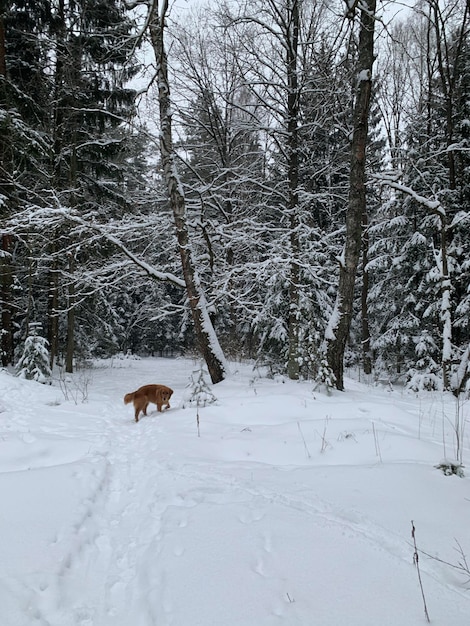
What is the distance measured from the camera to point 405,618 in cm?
150

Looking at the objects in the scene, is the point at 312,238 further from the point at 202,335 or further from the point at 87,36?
the point at 87,36

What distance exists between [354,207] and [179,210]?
3700 mm

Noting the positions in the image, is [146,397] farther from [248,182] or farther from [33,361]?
[248,182]

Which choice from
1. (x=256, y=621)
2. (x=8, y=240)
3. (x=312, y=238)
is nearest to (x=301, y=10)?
(x=312, y=238)

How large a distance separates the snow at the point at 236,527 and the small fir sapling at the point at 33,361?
18.0 feet

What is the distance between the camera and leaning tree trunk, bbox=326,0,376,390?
6.05m

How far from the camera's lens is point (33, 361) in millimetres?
9703

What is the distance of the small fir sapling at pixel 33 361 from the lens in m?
9.56

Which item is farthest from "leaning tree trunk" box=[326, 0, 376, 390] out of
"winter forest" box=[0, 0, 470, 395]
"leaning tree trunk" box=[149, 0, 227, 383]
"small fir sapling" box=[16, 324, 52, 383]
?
"small fir sapling" box=[16, 324, 52, 383]

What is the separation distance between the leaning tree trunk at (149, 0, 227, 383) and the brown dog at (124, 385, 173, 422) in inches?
84.3

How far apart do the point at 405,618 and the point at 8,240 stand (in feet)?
38.9

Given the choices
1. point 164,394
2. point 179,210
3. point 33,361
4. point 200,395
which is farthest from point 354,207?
point 33,361

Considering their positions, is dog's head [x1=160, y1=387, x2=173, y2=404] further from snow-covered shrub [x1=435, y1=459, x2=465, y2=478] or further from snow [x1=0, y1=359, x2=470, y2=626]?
snow-covered shrub [x1=435, y1=459, x2=465, y2=478]

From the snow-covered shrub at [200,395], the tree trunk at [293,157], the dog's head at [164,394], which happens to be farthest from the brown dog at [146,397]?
the tree trunk at [293,157]
